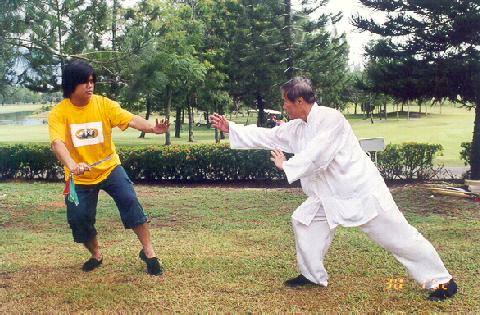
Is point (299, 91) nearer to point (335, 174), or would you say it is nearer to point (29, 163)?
point (335, 174)

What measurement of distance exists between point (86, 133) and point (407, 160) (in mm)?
9733

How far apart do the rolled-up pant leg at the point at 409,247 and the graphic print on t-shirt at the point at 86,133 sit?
87.9 inches

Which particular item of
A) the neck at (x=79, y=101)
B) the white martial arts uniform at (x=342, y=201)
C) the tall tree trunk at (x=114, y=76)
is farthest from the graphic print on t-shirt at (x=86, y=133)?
the tall tree trunk at (x=114, y=76)

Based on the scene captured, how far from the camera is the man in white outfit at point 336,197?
382 centimetres

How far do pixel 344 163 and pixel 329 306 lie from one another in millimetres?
1021

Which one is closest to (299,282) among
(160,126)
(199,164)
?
(160,126)

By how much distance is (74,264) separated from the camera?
5176 mm

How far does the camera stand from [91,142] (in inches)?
175

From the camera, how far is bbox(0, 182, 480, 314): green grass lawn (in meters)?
3.96

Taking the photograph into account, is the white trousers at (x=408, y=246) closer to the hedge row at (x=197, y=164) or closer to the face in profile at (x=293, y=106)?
the face in profile at (x=293, y=106)

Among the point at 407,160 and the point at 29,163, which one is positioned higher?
the point at 407,160

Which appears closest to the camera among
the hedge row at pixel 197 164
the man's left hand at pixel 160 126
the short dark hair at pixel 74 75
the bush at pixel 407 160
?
the short dark hair at pixel 74 75

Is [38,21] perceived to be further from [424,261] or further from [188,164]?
[424,261]

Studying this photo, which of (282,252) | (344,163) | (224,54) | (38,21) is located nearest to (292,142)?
(344,163)
